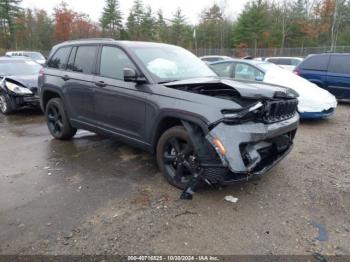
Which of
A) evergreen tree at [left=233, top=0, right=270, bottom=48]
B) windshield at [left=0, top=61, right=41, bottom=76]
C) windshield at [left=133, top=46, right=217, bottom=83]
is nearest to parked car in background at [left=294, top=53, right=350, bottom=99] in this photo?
windshield at [left=133, top=46, right=217, bottom=83]

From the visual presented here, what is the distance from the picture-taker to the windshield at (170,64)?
4047mm

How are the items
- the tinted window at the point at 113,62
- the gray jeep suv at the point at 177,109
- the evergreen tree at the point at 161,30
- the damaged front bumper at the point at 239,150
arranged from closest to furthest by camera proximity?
1. the damaged front bumper at the point at 239,150
2. the gray jeep suv at the point at 177,109
3. the tinted window at the point at 113,62
4. the evergreen tree at the point at 161,30

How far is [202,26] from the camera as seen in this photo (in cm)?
5384

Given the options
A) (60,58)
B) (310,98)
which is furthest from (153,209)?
(310,98)

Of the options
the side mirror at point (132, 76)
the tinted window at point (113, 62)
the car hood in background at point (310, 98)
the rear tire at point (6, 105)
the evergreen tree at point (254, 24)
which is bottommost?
the rear tire at point (6, 105)

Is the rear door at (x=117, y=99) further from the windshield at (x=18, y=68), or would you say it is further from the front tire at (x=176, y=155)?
the windshield at (x=18, y=68)

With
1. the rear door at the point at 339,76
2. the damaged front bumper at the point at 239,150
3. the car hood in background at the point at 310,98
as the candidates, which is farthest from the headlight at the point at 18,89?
the rear door at the point at 339,76

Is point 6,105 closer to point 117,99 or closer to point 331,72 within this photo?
point 117,99

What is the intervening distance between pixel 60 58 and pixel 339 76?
8.12m

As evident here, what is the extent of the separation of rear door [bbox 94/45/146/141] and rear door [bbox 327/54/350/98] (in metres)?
7.48

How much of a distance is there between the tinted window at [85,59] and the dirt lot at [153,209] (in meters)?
1.50

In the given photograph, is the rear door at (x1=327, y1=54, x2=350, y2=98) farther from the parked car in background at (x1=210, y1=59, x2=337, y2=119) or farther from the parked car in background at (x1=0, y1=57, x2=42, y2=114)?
the parked car in background at (x1=0, y1=57, x2=42, y2=114)

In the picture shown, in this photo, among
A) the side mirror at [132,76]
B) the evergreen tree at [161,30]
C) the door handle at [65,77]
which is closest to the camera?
the side mirror at [132,76]

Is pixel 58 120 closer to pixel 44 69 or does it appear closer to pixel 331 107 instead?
pixel 44 69
